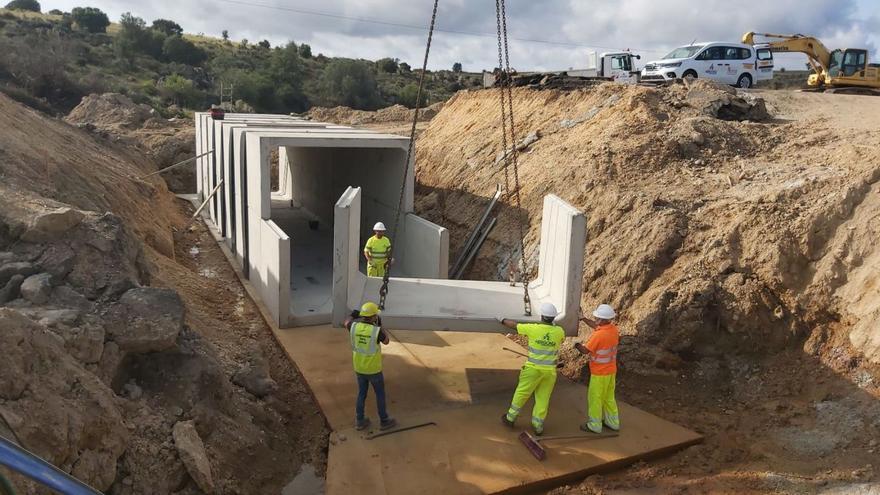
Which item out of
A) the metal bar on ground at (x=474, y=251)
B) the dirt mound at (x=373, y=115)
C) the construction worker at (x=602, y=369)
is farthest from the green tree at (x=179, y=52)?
the construction worker at (x=602, y=369)

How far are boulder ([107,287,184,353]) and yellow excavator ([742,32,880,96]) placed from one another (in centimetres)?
2239

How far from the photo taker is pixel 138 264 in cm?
768

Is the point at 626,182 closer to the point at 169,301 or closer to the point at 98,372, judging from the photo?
the point at 169,301

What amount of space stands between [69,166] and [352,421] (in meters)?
8.55

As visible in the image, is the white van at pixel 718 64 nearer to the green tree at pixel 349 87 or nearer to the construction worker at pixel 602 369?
the construction worker at pixel 602 369

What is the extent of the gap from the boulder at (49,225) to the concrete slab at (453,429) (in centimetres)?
334

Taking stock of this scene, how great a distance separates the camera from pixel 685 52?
2108 cm

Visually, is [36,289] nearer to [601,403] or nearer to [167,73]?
[601,403]

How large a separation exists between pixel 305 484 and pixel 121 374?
2.10 m

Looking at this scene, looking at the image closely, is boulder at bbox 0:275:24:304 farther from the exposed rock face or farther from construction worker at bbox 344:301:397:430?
construction worker at bbox 344:301:397:430

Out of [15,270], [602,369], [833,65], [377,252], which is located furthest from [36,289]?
[833,65]

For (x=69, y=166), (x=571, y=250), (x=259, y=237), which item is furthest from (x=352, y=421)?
(x=69, y=166)

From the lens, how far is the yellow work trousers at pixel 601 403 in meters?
6.66

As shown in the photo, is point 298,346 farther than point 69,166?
No
